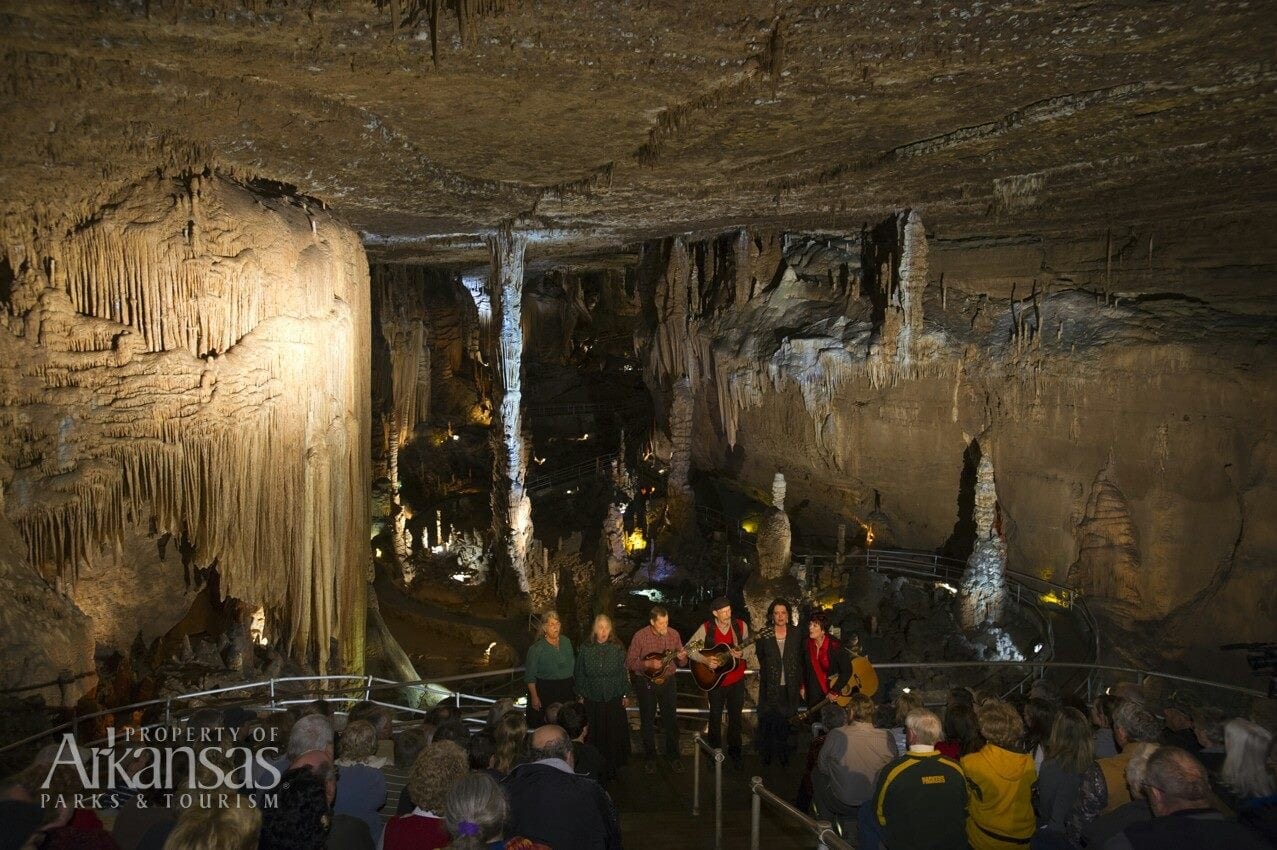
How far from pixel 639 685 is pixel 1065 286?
10.4 meters

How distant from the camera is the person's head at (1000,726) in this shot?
3721 mm

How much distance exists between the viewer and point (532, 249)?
15.6m

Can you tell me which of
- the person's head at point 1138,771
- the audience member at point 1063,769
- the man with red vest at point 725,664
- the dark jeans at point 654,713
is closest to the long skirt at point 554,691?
the dark jeans at point 654,713

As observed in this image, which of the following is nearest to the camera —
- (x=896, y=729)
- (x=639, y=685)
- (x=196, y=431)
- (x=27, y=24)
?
(x=27, y=24)

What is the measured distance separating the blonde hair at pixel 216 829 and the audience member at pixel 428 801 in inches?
27.4

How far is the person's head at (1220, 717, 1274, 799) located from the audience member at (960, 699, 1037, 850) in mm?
703

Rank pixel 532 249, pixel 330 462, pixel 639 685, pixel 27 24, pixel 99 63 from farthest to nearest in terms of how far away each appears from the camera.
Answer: pixel 532 249
pixel 330 462
pixel 639 685
pixel 99 63
pixel 27 24

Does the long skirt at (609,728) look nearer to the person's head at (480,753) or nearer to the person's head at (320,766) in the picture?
the person's head at (480,753)

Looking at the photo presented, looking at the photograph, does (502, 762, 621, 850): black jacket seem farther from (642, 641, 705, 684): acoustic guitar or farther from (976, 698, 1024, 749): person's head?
(642, 641, 705, 684): acoustic guitar

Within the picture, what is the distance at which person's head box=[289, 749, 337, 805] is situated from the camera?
323 centimetres

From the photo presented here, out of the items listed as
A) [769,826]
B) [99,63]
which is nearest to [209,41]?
[99,63]

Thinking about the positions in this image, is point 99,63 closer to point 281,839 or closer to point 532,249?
point 281,839

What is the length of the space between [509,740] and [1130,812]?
2577 mm

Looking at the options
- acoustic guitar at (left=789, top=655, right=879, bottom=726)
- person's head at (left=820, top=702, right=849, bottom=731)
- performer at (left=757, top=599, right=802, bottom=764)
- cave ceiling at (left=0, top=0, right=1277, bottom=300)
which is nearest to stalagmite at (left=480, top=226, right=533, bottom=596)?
cave ceiling at (left=0, top=0, right=1277, bottom=300)
